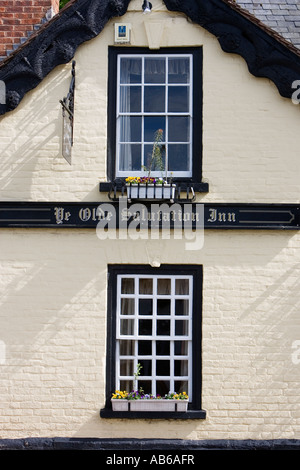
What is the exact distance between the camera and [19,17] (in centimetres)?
993

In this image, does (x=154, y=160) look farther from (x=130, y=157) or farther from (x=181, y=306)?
(x=181, y=306)

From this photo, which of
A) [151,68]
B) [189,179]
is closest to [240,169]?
[189,179]

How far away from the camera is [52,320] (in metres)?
8.40

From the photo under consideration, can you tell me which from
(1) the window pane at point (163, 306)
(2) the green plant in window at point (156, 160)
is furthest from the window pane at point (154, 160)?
(1) the window pane at point (163, 306)

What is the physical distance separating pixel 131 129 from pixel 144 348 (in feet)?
9.64

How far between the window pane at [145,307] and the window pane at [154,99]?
2.57 m

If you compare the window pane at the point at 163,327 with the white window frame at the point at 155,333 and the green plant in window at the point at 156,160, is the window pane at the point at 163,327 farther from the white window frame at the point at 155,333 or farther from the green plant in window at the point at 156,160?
the green plant in window at the point at 156,160

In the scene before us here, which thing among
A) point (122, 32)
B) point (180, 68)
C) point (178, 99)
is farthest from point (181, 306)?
point (122, 32)

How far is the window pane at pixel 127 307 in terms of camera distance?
8.55 meters

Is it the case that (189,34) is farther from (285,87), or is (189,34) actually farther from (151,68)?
(285,87)

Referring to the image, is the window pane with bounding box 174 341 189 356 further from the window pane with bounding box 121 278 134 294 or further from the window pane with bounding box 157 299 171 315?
the window pane with bounding box 121 278 134 294

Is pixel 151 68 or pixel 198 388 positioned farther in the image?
pixel 151 68

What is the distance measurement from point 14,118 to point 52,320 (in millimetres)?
2721

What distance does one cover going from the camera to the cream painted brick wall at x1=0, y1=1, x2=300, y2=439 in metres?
8.29
